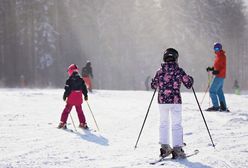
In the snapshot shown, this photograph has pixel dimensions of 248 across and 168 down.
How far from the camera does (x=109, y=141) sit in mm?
8398

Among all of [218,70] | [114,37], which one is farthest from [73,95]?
[114,37]

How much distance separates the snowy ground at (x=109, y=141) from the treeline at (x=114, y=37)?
3554 centimetres

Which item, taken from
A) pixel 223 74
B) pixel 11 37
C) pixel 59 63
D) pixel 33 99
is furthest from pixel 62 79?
pixel 223 74

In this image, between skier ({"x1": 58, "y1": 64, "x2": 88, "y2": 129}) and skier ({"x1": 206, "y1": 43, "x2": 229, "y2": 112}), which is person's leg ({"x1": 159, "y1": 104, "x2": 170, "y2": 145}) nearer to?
skier ({"x1": 58, "y1": 64, "x2": 88, "y2": 129})

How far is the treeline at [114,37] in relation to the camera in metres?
49.1

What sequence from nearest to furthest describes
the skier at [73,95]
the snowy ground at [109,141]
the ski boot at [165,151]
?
the snowy ground at [109,141] < the ski boot at [165,151] < the skier at [73,95]

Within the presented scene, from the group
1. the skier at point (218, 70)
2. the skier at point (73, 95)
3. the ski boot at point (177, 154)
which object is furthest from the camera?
the skier at point (218, 70)

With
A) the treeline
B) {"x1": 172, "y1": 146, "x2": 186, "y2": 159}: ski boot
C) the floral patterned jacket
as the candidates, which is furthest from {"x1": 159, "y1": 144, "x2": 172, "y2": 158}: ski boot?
the treeline

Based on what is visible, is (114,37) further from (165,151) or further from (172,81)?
(165,151)

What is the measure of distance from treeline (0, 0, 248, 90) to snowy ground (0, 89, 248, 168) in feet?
117

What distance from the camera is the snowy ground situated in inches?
245

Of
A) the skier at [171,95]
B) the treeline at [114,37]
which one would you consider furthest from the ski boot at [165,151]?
the treeline at [114,37]

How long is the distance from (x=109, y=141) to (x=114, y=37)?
Result: 46.7 meters

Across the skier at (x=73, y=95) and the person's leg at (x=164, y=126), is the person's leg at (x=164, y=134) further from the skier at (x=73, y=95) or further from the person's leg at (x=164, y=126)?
the skier at (x=73, y=95)
